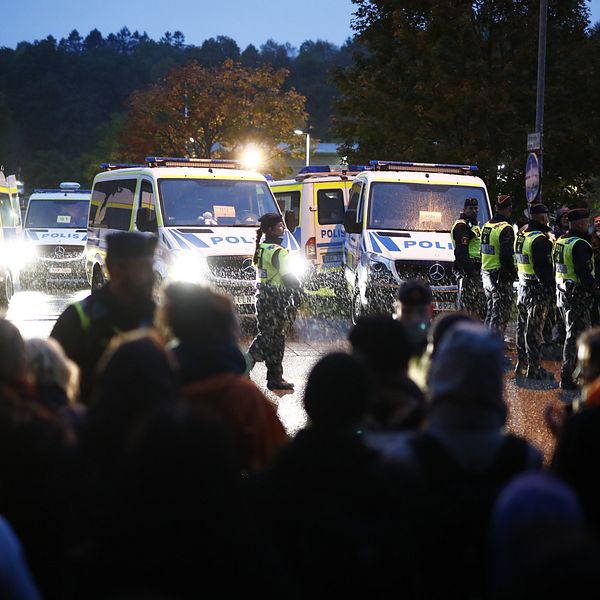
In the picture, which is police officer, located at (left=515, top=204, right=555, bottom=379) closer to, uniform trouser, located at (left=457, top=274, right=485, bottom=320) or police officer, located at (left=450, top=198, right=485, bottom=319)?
police officer, located at (left=450, top=198, right=485, bottom=319)

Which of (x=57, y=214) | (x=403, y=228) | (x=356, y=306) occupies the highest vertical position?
(x=57, y=214)

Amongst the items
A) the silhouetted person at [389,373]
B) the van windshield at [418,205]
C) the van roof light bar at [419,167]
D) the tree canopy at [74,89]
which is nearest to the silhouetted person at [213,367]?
the silhouetted person at [389,373]

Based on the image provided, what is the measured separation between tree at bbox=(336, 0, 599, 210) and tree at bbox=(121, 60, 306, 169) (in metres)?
24.2

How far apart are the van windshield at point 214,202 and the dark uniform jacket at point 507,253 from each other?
444 centimetres

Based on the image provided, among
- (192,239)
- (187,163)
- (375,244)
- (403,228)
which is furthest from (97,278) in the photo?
(403,228)

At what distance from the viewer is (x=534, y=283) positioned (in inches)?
449

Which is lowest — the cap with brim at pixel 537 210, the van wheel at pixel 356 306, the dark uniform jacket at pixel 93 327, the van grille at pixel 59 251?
the van wheel at pixel 356 306

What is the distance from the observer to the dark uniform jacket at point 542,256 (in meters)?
11.1

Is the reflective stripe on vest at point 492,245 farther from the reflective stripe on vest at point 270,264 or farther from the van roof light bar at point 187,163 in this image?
the van roof light bar at point 187,163

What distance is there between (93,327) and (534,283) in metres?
7.45

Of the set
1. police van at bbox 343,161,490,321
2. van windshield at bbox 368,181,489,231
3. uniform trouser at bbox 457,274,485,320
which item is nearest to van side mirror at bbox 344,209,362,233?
police van at bbox 343,161,490,321

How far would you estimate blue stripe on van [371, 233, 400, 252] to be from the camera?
15.7 m

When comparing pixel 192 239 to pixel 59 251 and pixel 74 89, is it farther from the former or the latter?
pixel 74 89

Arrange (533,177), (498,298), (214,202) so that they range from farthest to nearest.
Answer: (533,177) < (214,202) < (498,298)
